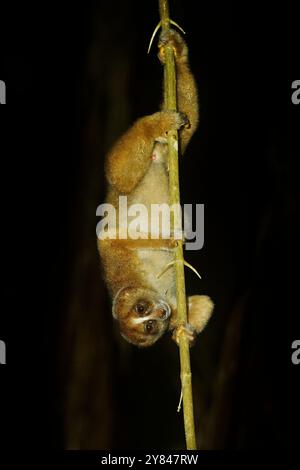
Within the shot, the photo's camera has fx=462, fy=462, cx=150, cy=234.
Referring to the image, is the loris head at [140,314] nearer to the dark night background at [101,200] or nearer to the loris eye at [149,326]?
the loris eye at [149,326]

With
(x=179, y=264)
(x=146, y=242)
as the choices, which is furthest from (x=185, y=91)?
(x=179, y=264)

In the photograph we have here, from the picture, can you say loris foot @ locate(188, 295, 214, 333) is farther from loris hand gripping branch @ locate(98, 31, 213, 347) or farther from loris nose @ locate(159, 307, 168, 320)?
loris nose @ locate(159, 307, 168, 320)

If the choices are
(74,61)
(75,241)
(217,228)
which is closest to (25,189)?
(75,241)

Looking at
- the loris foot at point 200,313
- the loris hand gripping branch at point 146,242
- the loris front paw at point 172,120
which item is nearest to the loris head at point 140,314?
the loris hand gripping branch at point 146,242

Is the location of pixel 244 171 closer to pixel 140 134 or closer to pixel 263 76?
pixel 263 76

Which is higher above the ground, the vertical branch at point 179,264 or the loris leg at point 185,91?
the loris leg at point 185,91

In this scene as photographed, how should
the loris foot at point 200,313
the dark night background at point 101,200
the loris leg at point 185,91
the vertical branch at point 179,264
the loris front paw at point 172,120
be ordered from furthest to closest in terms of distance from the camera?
the dark night background at point 101,200
the loris foot at point 200,313
the loris leg at point 185,91
the loris front paw at point 172,120
the vertical branch at point 179,264
